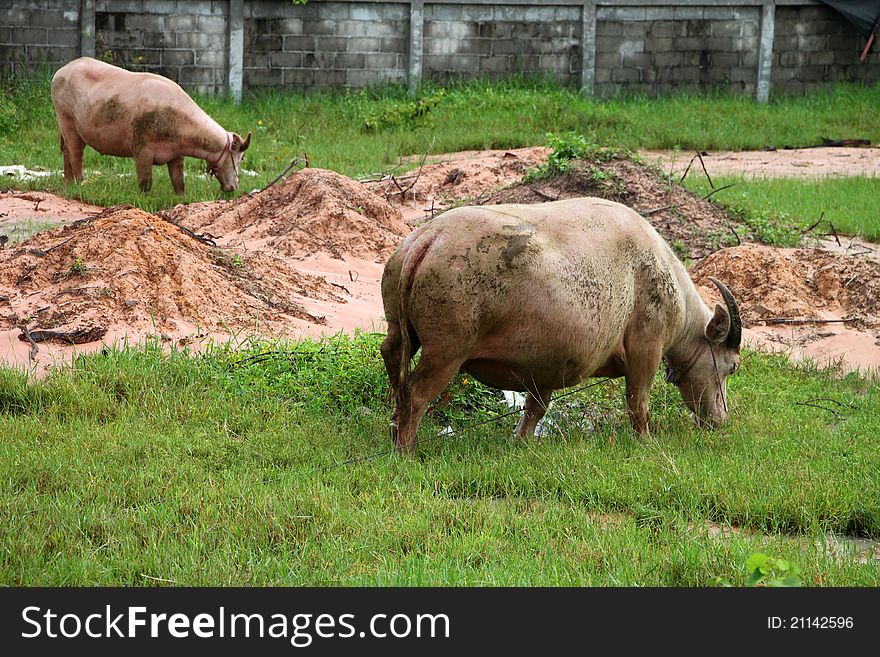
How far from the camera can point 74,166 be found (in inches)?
549

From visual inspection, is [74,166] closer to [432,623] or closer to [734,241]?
[734,241]

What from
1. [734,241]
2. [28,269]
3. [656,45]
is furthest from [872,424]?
[656,45]

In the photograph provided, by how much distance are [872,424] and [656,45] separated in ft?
47.3

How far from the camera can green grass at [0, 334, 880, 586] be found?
460cm

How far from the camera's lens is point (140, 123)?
1311 cm

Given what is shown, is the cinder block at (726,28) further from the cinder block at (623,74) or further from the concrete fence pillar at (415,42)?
the concrete fence pillar at (415,42)

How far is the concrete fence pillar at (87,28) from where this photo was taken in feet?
60.0

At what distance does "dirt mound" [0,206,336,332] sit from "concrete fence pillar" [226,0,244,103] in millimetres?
10112

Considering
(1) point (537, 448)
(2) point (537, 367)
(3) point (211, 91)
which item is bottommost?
(1) point (537, 448)

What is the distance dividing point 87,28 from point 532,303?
581 inches

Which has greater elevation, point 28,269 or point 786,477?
point 28,269

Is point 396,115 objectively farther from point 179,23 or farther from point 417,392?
point 417,392

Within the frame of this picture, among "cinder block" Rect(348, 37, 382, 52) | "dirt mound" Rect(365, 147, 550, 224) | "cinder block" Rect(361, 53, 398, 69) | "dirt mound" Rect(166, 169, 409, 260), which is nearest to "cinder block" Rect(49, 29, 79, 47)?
"cinder block" Rect(348, 37, 382, 52)

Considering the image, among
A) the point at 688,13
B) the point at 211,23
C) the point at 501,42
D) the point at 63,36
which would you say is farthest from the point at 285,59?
the point at 688,13
